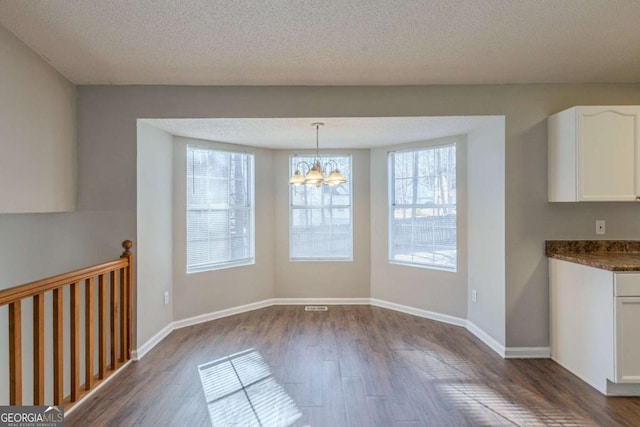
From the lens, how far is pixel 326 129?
362 centimetres

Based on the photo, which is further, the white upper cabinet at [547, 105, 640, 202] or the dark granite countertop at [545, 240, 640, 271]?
the dark granite countertop at [545, 240, 640, 271]

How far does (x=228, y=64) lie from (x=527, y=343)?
12.0 feet

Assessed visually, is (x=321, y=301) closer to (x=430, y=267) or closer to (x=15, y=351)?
(x=430, y=267)

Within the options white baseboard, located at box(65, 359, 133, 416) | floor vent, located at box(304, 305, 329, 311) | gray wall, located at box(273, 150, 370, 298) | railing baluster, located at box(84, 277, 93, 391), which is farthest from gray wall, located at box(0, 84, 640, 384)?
floor vent, located at box(304, 305, 329, 311)

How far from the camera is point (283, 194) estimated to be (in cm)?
479

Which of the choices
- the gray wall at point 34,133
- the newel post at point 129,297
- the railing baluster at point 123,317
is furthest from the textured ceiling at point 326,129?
the railing baluster at point 123,317

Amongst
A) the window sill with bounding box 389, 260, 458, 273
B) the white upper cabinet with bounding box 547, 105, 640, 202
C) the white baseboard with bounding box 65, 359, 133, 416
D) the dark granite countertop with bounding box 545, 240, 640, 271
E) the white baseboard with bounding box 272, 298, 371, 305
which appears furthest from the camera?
the white baseboard with bounding box 272, 298, 371, 305

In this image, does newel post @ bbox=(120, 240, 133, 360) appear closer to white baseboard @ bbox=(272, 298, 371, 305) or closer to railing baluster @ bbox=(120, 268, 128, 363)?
railing baluster @ bbox=(120, 268, 128, 363)

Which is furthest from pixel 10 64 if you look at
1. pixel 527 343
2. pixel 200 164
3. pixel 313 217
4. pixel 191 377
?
pixel 527 343

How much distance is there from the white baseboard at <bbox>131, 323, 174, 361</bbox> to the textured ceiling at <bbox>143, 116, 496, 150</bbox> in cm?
216

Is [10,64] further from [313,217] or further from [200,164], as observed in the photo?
[313,217]

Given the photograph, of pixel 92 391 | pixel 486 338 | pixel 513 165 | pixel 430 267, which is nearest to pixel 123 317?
pixel 92 391

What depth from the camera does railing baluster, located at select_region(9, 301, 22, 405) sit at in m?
1.80

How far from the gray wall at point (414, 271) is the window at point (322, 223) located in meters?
0.39
